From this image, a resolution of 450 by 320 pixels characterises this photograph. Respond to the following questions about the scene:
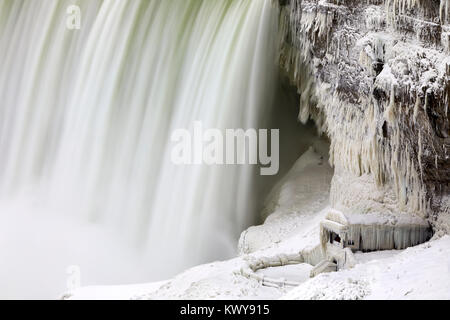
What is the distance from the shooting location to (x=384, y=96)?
31.8 ft

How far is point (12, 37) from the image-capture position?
1678 cm

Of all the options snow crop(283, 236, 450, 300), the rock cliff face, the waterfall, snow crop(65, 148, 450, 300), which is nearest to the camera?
snow crop(283, 236, 450, 300)

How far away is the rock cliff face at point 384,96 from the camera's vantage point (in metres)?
8.98

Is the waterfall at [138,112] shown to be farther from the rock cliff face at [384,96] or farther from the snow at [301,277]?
the rock cliff face at [384,96]

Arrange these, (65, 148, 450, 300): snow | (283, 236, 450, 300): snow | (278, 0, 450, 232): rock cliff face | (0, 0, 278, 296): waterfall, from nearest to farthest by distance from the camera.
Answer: (283, 236, 450, 300): snow < (65, 148, 450, 300): snow < (278, 0, 450, 232): rock cliff face < (0, 0, 278, 296): waterfall

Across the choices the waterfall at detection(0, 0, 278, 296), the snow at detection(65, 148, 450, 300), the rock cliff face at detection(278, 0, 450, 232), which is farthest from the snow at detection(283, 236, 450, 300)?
the waterfall at detection(0, 0, 278, 296)

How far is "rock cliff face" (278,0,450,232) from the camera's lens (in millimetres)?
8984

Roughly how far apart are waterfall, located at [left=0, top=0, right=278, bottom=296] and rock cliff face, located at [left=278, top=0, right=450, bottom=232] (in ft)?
6.27

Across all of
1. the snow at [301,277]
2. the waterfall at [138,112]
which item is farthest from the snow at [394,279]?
the waterfall at [138,112]

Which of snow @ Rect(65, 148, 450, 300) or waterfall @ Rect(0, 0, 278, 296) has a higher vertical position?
waterfall @ Rect(0, 0, 278, 296)

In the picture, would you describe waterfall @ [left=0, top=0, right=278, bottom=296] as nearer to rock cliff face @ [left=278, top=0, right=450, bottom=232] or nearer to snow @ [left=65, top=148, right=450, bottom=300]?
snow @ [left=65, top=148, right=450, bottom=300]

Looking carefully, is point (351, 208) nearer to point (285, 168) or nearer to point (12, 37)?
point (285, 168)

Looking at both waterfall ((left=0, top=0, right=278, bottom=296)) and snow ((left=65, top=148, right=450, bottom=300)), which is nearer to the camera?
snow ((left=65, top=148, right=450, bottom=300))
